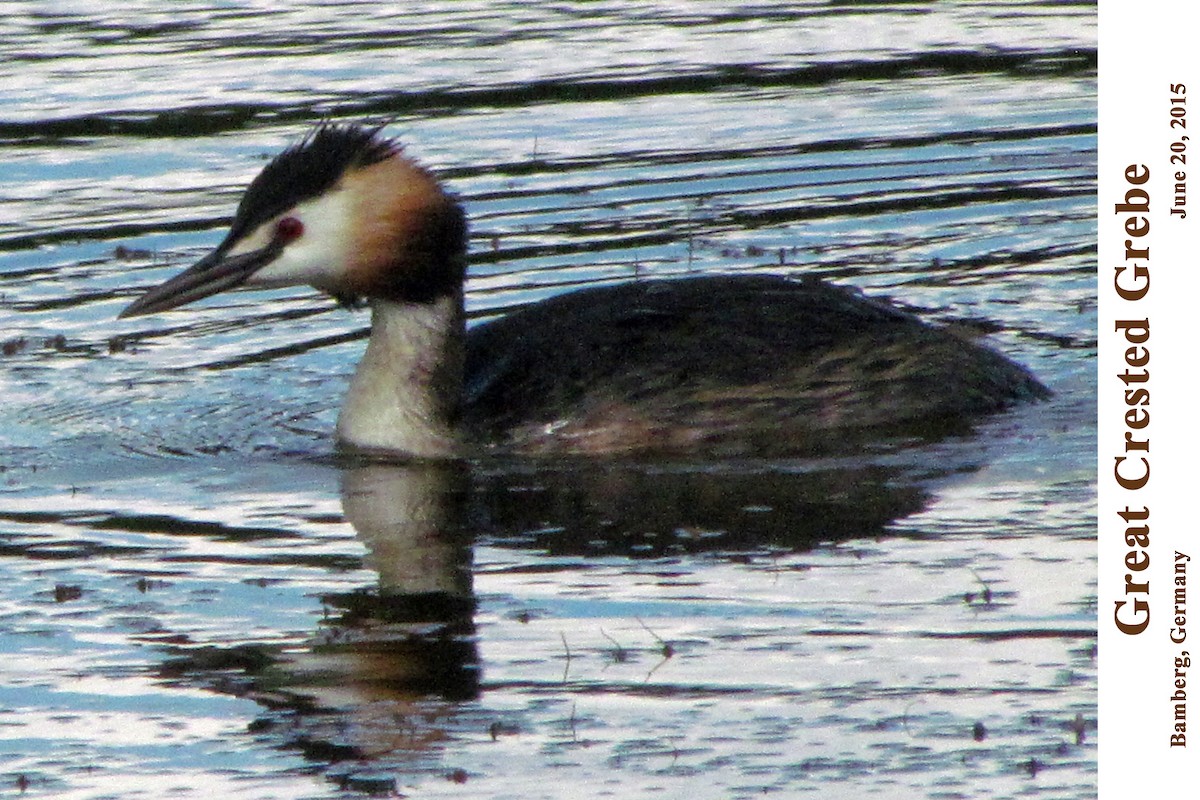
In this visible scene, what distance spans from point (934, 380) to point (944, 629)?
3.02 meters

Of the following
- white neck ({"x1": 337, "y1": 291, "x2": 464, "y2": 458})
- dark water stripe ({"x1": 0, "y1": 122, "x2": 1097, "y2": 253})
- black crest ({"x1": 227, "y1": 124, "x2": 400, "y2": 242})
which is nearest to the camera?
black crest ({"x1": 227, "y1": 124, "x2": 400, "y2": 242})

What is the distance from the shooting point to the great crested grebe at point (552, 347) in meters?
9.97

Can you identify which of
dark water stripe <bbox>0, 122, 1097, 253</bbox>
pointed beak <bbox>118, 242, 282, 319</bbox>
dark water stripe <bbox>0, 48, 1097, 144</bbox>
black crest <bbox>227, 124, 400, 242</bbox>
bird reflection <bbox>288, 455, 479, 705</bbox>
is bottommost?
bird reflection <bbox>288, 455, 479, 705</bbox>

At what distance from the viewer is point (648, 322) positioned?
10.3 meters

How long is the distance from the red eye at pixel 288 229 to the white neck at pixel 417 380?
503 millimetres

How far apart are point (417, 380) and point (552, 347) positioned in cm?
56

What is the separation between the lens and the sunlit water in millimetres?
7031

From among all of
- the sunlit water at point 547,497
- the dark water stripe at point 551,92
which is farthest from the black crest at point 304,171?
the dark water stripe at point 551,92

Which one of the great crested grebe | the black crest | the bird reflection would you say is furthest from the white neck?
the black crest

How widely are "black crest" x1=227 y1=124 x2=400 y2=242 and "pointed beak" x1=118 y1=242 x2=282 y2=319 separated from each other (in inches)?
3.8

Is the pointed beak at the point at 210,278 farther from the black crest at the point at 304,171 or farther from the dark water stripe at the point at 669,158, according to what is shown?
the dark water stripe at the point at 669,158

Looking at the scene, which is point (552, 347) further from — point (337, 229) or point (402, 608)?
point (402, 608)

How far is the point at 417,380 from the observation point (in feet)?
33.6

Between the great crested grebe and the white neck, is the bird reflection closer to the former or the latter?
the white neck
